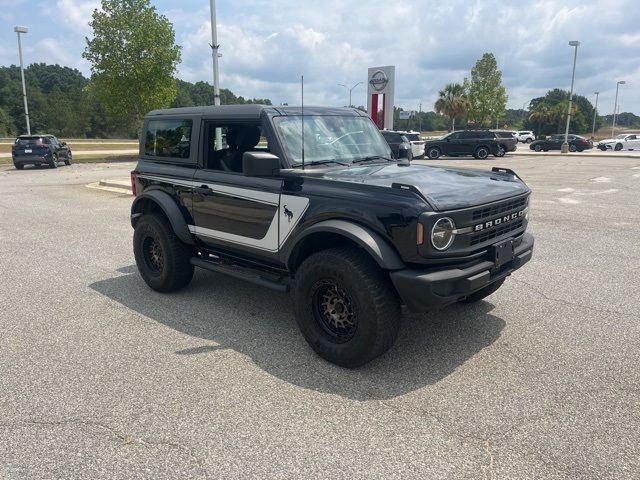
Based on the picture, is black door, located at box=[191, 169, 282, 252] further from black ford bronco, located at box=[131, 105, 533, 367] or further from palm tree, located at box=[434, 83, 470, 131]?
palm tree, located at box=[434, 83, 470, 131]

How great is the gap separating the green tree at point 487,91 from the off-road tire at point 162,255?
5115cm

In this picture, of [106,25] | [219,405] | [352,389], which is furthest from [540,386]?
[106,25]

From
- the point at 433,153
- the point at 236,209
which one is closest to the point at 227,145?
the point at 236,209

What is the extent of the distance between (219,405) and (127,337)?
1522 millimetres

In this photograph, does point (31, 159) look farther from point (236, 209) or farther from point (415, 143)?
point (236, 209)

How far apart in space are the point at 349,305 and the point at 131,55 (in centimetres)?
3456

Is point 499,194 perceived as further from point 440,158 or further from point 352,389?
point 440,158

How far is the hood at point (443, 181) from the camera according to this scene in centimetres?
362

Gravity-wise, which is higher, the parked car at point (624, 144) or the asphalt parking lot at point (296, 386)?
the parked car at point (624, 144)

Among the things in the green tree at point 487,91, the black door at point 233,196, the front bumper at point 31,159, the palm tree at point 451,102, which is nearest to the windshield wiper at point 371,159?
the black door at point 233,196

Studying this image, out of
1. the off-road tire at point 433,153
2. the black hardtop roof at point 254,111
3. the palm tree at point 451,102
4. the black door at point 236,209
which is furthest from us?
the palm tree at point 451,102

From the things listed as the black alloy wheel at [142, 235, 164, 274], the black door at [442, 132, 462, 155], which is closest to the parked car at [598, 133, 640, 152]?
the black door at [442, 132, 462, 155]

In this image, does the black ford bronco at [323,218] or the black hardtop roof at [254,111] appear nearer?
the black ford bronco at [323,218]

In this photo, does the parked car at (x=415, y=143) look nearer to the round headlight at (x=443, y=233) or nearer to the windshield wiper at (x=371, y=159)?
the windshield wiper at (x=371, y=159)
